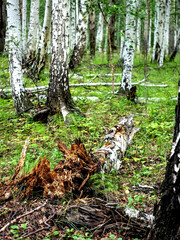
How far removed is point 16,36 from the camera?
4809mm

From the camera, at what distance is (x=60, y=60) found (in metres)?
4.79

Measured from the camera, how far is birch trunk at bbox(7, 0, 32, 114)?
15.7ft

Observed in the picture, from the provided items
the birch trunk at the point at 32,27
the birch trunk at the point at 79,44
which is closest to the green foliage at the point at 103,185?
the birch trunk at the point at 79,44

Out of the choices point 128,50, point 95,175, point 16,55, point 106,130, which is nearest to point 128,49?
point 128,50

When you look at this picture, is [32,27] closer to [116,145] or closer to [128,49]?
[128,49]

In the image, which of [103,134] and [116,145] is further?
[103,134]

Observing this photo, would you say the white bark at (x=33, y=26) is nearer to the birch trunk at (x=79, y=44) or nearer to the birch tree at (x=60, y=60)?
the birch trunk at (x=79, y=44)

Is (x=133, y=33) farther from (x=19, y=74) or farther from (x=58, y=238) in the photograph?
(x=58, y=238)

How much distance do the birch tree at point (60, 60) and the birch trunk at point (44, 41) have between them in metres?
4.08

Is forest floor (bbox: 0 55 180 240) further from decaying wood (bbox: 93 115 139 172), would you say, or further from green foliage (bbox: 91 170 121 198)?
decaying wood (bbox: 93 115 139 172)

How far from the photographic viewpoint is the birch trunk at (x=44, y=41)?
27.2 feet

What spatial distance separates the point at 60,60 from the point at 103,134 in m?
2.05

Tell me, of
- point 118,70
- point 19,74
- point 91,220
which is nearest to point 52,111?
point 19,74

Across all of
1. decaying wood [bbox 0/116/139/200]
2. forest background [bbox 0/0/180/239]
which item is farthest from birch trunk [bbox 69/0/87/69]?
decaying wood [bbox 0/116/139/200]
